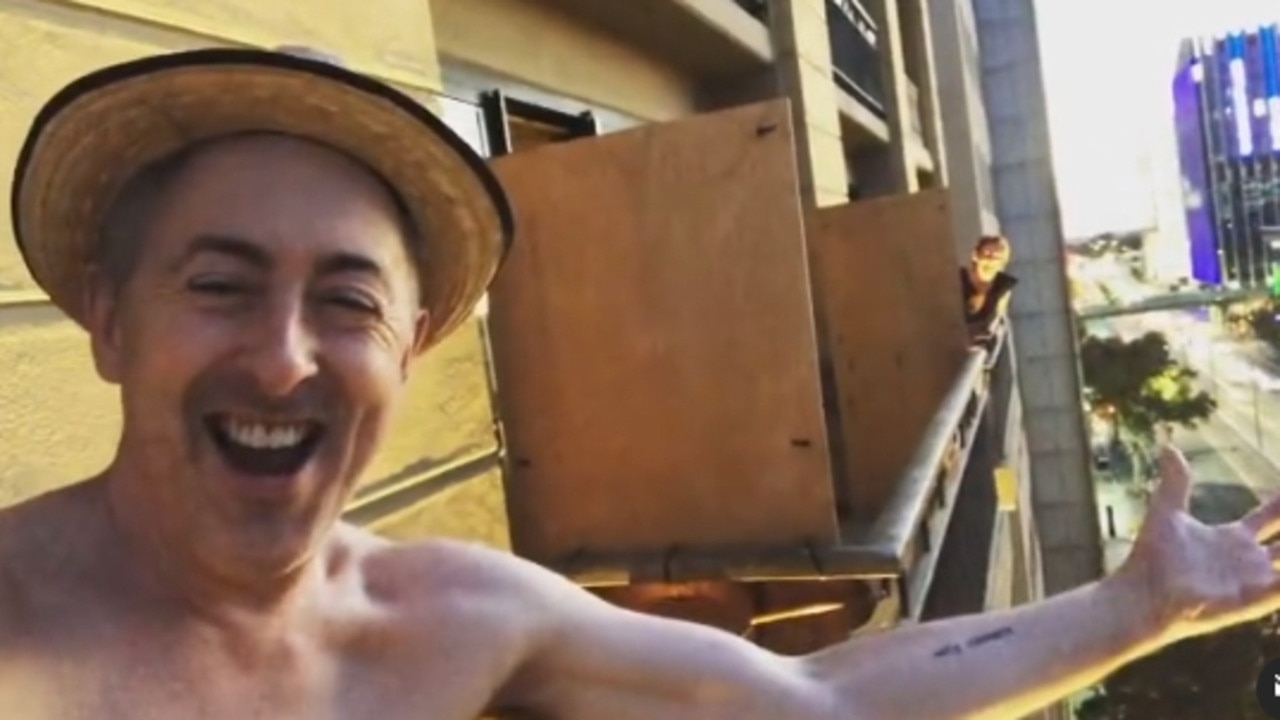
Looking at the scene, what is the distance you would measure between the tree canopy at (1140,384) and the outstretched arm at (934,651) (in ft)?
64.1

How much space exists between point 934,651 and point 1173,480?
17.4 inches

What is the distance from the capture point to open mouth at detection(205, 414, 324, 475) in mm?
1048

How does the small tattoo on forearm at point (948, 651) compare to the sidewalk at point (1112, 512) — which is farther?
the sidewalk at point (1112, 512)

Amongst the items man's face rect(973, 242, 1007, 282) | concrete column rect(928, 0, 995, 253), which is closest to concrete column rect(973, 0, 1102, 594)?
concrete column rect(928, 0, 995, 253)

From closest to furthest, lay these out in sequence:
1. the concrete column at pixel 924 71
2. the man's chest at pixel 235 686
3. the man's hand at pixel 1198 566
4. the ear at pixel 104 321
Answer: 1. the man's chest at pixel 235 686
2. the ear at pixel 104 321
3. the man's hand at pixel 1198 566
4. the concrete column at pixel 924 71

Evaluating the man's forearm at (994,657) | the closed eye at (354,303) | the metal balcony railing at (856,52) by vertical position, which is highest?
the metal balcony railing at (856,52)

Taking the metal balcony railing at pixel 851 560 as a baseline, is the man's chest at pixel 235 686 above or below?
above

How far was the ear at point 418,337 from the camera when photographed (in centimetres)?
120

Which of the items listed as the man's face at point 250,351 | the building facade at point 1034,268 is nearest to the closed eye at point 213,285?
the man's face at point 250,351

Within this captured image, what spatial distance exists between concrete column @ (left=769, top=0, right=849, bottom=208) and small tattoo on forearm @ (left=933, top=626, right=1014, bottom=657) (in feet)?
14.4

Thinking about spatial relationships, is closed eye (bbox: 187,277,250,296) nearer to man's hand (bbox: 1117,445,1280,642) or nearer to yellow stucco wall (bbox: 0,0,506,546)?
yellow stucco wall (bbox: 0,0,506,546)

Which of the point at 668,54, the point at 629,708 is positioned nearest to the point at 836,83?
the point at 668,54

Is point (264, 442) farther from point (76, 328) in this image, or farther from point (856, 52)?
point (856, 52)

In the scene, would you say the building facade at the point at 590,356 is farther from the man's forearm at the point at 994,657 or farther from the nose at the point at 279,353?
the man's forearm at the point at 994,657
